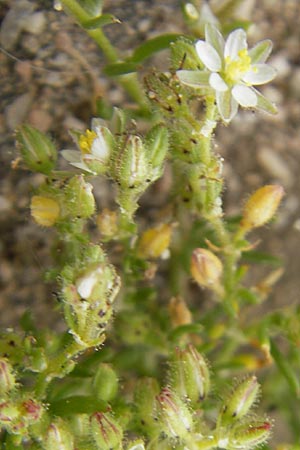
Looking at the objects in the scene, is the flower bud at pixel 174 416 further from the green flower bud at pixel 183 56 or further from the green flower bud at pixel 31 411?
the green flower bud at pixel 183 56

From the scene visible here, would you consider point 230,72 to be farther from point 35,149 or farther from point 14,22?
point 14,22

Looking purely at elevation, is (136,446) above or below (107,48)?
below

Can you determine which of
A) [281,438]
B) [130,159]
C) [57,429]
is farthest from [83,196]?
[281,438]

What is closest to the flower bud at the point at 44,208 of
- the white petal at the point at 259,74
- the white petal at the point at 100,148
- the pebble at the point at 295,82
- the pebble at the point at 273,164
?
the white petal at the point at 100,148

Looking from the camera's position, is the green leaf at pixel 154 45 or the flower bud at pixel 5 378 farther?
the green leaf at pixel 154 45

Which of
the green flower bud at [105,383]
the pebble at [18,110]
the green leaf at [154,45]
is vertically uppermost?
the green leaf at [154,45]

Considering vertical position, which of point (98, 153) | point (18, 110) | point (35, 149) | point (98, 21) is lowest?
point (18, 110)

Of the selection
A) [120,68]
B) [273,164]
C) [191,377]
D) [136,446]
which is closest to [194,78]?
[120,68]
